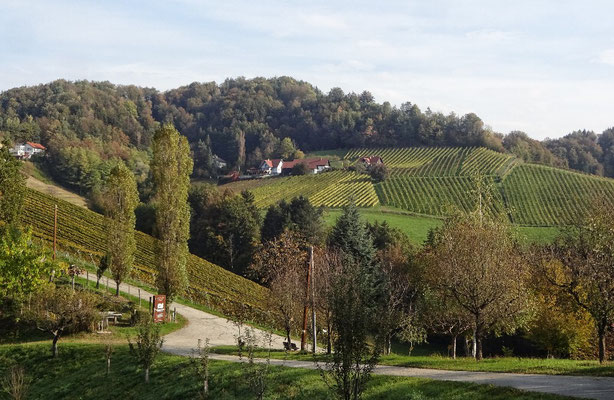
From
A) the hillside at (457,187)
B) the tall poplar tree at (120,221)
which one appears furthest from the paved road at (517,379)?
the hillside at (457,187)

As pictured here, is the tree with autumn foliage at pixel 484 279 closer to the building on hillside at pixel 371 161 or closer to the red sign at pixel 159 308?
the red sign at pixel 159 308

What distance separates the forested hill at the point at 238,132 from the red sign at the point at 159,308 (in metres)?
69.1

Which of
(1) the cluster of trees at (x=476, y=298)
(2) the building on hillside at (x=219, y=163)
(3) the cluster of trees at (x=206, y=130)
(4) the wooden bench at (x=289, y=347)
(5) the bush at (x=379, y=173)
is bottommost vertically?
(4) the wooden bench at (x=289, y=347)

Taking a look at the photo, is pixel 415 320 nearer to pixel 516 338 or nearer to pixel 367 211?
pixel 516 338

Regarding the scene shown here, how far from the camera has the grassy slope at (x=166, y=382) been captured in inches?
→ 706

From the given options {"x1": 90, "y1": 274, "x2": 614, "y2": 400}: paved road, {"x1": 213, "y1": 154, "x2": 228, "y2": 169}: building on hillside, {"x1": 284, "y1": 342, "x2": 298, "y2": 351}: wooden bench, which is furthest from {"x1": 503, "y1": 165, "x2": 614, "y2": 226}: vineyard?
{"x1": 213, "y1": 154, "x2": 228, "y2": 169}: building on hillside

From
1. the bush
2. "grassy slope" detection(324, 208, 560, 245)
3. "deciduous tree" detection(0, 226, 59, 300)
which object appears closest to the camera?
"deciduous tree" detection(0, 226, 59, 300)

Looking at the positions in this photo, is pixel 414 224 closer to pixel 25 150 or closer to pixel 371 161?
pixel 371 161

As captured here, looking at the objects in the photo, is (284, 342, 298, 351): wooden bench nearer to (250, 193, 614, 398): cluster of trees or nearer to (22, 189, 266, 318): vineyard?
(250, 193, 614, 398): cluster of trees

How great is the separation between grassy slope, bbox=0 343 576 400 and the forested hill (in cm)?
7498

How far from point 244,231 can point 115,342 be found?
4410 centimetres

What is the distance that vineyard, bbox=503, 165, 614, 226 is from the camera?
84.7 metres

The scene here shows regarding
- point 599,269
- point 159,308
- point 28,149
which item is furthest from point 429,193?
point 28,149

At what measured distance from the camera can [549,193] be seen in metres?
94.8
